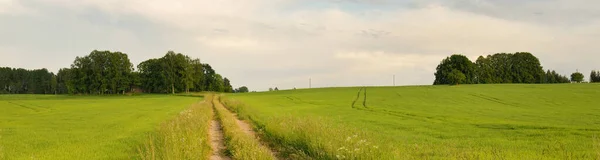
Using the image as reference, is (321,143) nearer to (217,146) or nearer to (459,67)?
(217,146)

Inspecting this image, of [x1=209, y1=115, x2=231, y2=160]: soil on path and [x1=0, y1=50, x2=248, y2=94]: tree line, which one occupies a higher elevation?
[x1=0, y1=50, x2=248, y2=94]: tree line

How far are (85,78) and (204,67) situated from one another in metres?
45.1

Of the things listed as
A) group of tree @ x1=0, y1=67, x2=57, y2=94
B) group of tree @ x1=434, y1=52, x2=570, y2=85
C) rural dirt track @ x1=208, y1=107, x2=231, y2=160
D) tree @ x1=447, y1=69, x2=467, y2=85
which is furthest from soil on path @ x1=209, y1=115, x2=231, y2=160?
group of tree @ x1=0, y1=67, x2=57, y2=94

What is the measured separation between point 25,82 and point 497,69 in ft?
619

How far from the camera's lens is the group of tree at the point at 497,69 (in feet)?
424

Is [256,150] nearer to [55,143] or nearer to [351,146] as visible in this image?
[351,146]

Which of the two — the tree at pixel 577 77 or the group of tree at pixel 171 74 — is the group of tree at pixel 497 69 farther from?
the group of tree at pixel 171 74

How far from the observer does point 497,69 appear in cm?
14925

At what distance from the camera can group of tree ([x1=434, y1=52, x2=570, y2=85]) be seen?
424ft

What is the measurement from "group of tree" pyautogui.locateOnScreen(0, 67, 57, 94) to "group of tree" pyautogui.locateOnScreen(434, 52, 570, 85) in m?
153

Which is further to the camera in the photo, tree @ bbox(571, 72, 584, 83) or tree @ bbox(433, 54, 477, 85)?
tree @ bbox(571, 72, 584, 83)

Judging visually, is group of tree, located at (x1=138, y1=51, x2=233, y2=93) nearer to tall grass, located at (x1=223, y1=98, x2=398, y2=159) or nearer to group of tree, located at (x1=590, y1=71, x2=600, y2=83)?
tall grass, located at (x1=223, y1=98, x2=398, y2=159)

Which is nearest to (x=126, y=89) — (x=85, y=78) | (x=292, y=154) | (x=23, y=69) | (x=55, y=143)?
(x=85, y=78)

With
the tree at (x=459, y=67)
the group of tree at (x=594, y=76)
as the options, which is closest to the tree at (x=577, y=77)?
the group of tree at (x=594, y=76)
